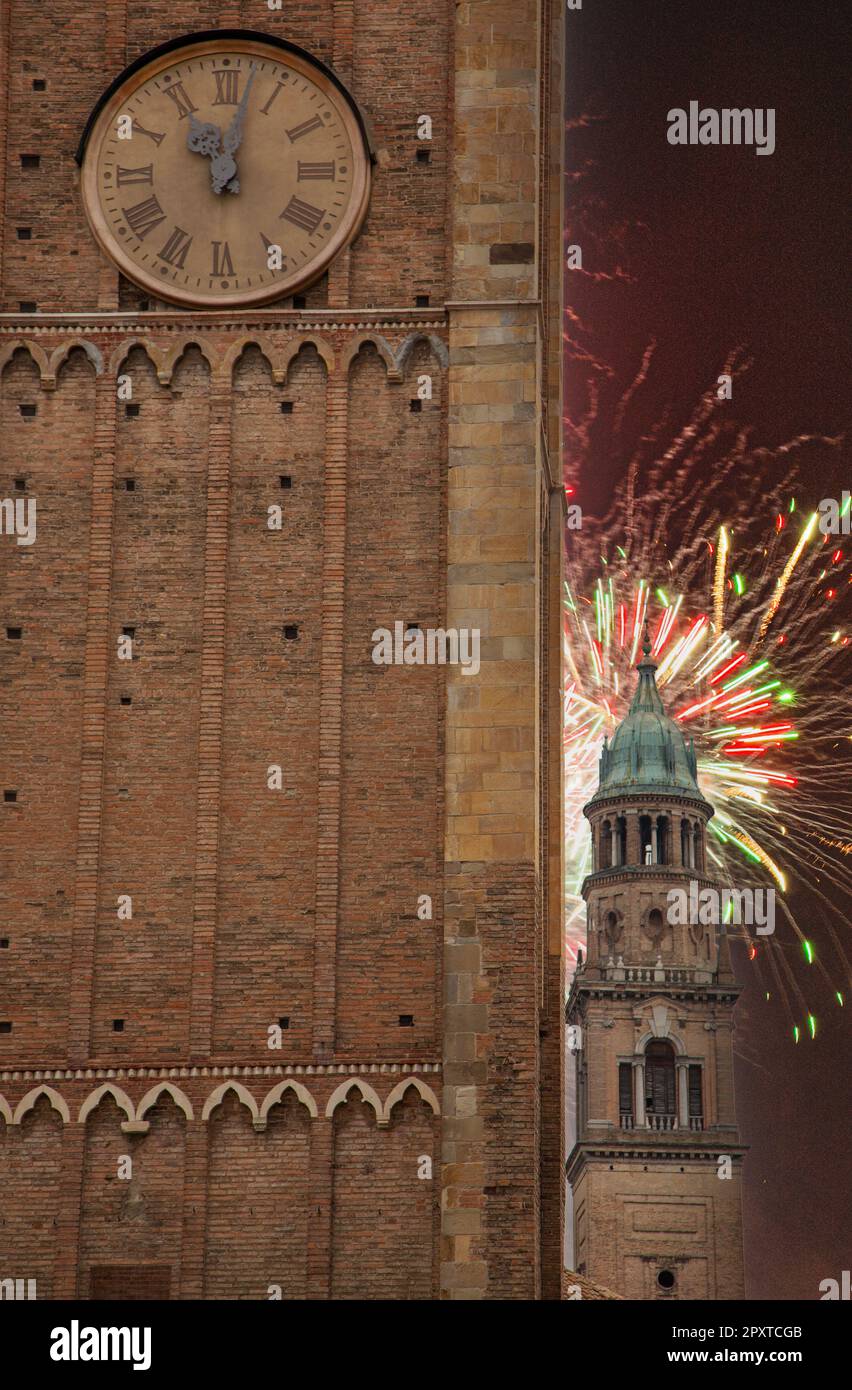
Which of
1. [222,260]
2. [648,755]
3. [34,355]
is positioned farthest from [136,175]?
[648,755]

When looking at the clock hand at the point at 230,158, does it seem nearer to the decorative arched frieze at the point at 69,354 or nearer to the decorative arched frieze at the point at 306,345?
the decorative arched frieze at the point at 306,345

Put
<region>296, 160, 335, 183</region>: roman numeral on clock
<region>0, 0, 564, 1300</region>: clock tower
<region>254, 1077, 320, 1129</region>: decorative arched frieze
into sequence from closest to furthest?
<region>0, 0, 564, 1300</region>: clock tower < <region>254, 1077, 320, 1129</region>: decorative arched frieze < <region>296, 160, 335, 183</region>: roman numeral on clock

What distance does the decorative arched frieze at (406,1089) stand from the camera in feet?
117

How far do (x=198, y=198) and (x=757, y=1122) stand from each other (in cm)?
6181

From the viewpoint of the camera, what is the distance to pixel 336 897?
36.8 metres

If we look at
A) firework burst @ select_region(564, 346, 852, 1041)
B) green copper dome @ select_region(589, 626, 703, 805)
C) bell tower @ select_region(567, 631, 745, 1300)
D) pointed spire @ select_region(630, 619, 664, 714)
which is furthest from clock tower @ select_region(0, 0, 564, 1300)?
green copper dome @ select_region(589, 626, 703, 805)

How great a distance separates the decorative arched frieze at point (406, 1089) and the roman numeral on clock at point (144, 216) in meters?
12.2

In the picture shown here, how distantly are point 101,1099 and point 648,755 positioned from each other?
6508 cm

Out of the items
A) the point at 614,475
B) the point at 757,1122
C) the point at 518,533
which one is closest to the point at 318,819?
the point at 518,533

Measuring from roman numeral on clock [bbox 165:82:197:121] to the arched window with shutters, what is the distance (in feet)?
214

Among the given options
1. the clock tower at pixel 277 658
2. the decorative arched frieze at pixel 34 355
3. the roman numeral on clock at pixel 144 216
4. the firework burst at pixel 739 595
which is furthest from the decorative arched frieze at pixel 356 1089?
the firework burst at pixel 739 595

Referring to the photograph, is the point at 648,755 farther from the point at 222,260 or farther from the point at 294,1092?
the point at 294,1092

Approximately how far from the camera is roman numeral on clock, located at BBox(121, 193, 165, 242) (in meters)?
39.5

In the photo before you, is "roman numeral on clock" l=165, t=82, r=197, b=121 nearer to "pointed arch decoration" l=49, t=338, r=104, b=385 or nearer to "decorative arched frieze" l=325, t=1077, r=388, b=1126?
"pointed arch decoration" l=49, t=338, r=104, b=385
